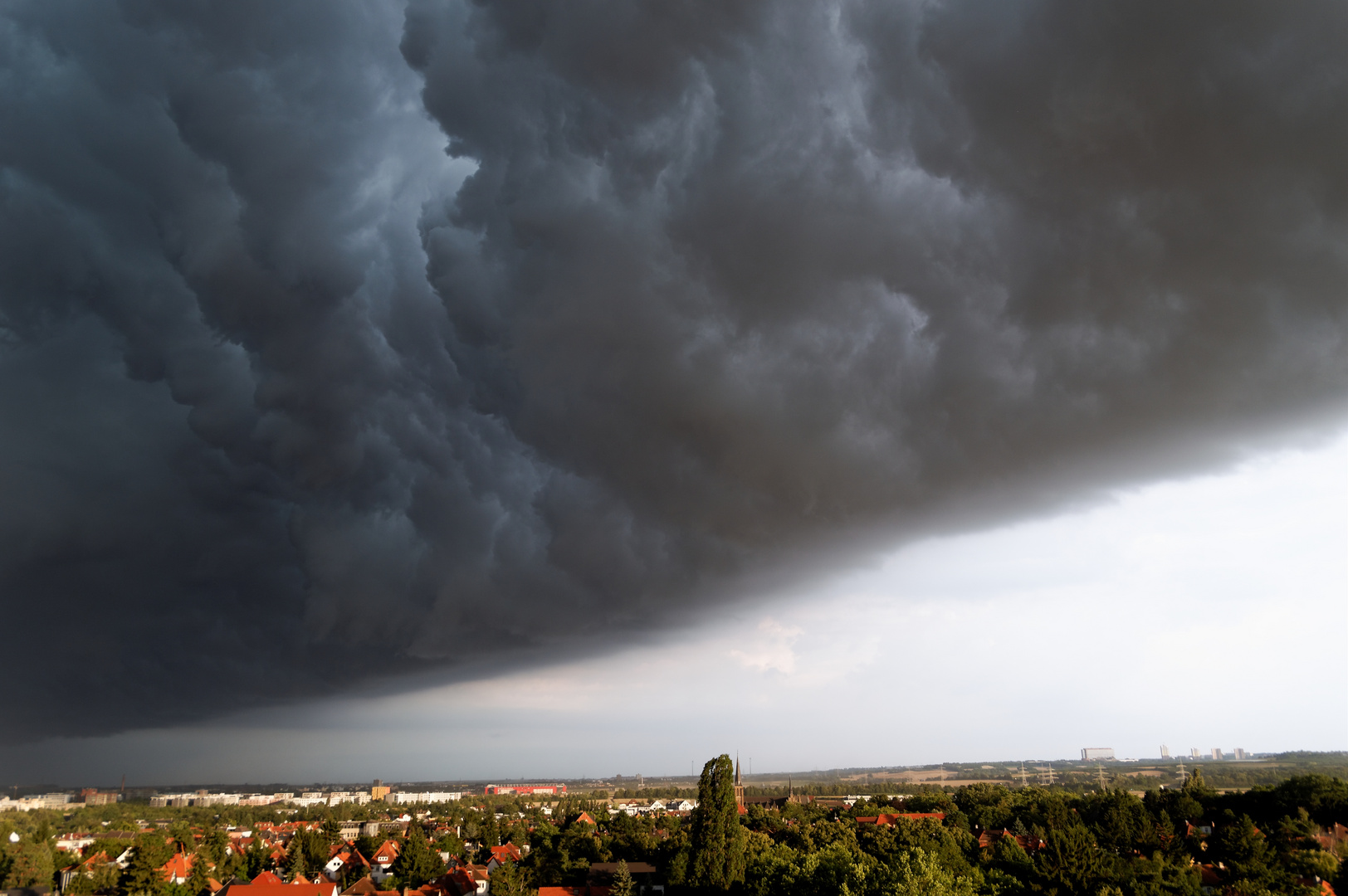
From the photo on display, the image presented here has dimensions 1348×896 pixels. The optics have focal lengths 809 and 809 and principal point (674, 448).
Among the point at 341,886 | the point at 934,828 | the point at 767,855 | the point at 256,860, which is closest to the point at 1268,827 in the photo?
the point at 934,828

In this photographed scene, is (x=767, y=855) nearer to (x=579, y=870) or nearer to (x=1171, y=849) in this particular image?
(x=579, y=870)

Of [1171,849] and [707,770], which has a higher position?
[707,770]

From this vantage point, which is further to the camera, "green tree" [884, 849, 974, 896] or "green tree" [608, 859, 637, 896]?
"green tree" [608, 859, 637, 896]

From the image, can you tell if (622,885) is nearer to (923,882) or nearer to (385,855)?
(923,882)

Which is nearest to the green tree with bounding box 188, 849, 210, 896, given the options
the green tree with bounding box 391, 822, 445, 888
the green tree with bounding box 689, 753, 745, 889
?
the green tree with bounding box 391, 822, 445, 888

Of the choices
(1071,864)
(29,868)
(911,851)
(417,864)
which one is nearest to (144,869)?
(417,864)

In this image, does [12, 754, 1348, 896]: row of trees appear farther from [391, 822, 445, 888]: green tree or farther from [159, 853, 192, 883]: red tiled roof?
[159, 853, 192, 883]: red tiled roof
